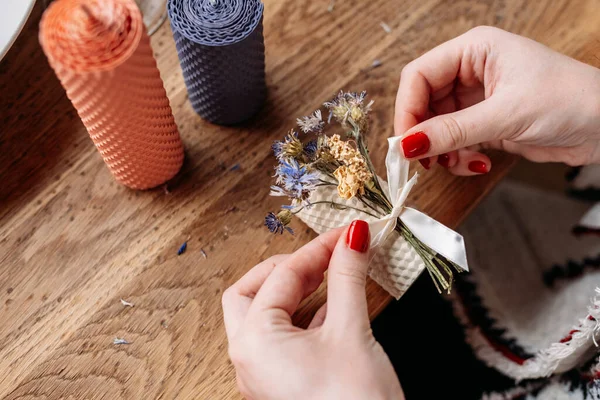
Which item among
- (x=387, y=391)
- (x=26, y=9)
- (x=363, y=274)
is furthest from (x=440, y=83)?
(x=26, y=9)

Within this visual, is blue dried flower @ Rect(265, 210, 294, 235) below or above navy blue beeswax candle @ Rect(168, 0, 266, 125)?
below

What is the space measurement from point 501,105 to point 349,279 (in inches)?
11.3

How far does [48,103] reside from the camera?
795 mm

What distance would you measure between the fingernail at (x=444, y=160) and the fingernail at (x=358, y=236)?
0.21 m

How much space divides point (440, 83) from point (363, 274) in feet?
1.04

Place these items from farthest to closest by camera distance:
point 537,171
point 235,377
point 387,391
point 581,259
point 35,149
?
point 537,171, point 581,259, point 35,149, point 235,377, point 387,391

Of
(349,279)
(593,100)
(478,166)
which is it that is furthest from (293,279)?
(593,100)

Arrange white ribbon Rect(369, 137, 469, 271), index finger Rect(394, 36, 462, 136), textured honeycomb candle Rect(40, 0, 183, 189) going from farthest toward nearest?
index finger Rect(394, 36, 462, 136), white ribbon Rect(369, 137, 469, 271), textured honeycomb candle Rect(40, 0, 183, 189)

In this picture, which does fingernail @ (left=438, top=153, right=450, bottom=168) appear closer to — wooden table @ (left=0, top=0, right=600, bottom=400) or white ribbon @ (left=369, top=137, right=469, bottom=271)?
wooden table @ (left=0, top=0, right=600, bottom=400)

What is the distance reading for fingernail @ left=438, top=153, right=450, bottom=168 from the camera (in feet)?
2.47

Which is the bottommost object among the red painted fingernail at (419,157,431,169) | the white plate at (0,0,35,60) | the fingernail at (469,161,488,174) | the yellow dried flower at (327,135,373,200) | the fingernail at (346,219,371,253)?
the fingernail at (469,161,488,174)

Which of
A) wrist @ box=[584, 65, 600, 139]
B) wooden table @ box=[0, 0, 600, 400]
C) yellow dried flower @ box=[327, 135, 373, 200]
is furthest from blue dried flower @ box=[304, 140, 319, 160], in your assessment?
wrist @ box=[584, 65, 600, 139]

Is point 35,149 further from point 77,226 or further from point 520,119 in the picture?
point 520,119

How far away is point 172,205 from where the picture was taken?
76 cm
